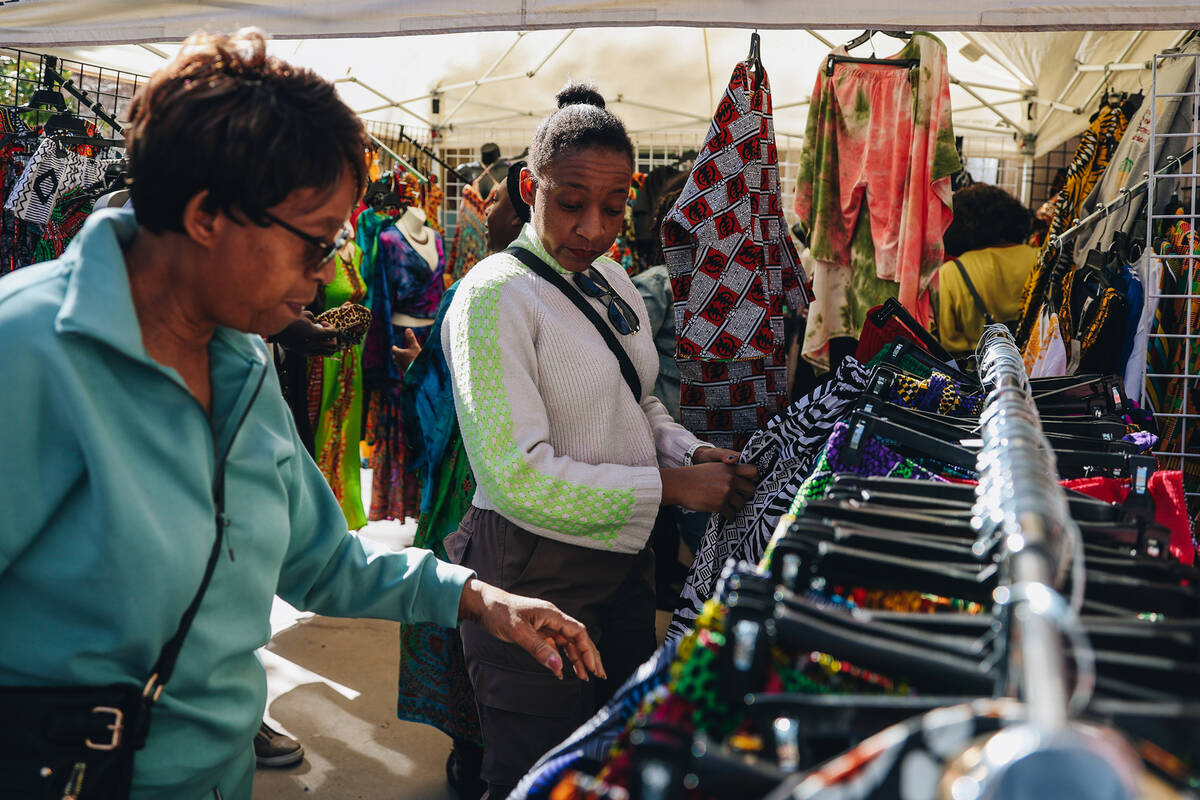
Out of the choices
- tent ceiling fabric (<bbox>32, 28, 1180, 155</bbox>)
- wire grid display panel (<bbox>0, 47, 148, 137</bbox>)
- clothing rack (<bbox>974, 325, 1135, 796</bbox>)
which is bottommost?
clothing rack (<bbox>974, 325, 1135, 796</bbox>)

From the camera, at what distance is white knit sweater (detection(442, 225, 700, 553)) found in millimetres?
1657

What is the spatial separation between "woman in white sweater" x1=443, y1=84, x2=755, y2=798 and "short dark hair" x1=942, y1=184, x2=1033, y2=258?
2350mm

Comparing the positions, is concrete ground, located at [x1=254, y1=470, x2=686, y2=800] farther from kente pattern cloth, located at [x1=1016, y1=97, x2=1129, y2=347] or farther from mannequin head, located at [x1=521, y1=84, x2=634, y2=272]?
kente pattern cloth, located at [x1=1016, y1=97, x2=1129, y2=347]

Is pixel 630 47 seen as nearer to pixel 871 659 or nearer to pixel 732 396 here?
pixel 732 396

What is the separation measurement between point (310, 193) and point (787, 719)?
80 centimetres

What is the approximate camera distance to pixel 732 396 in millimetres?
2471

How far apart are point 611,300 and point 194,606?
42.5 inches

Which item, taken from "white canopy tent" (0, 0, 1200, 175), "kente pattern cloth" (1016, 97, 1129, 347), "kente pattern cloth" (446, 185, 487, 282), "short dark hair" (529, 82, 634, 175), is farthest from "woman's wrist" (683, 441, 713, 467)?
"kente pattern cloth" (446, 185, 487, 282)

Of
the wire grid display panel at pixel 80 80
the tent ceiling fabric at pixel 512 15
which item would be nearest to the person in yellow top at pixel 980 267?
the tent ceiling fabric at pixel 512 15

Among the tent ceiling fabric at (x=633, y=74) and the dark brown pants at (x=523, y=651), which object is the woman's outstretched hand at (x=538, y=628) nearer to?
the dark brown pants at (x=523, y=651)

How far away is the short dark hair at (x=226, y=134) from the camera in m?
1.04

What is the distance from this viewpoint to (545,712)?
1.77 m

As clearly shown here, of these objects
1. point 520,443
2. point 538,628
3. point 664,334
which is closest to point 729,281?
point 664,334

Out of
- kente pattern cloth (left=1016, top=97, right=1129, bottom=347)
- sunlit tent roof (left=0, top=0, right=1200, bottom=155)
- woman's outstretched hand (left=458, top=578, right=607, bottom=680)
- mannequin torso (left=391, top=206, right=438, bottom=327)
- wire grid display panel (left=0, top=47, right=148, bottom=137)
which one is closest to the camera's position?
woman's outstretched hand (left=458, top=578, right=607, bottom=680)
